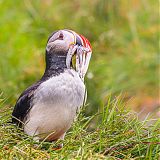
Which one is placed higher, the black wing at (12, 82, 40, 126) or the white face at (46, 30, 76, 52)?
the white face at (46, 30, 76, 52)

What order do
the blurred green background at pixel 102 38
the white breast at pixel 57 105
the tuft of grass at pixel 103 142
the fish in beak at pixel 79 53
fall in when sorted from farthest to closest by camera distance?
→ the blurred green background at pixel 102 38 → the fish in beak at pixel 79 53 → the white breast at pixel 57 105 → the tuft of grass at pixel 103 142

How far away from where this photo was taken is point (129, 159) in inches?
178

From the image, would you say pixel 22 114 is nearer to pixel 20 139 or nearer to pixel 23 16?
pixel 20 139

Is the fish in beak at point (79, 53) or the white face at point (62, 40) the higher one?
the white face at point (62, 40)

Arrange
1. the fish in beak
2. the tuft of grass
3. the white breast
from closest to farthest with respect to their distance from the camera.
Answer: the tuft of grass
the white breast
the fish in beak

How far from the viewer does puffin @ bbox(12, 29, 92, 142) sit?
17.4 feet

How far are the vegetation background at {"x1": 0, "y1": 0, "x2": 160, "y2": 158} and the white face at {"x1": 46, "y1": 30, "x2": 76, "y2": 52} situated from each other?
5.12m

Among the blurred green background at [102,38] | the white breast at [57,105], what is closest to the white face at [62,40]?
the white breast at [57,105]

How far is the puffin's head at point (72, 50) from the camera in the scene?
552 centimetres

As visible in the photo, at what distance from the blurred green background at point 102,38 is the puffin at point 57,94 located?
16.8 ft

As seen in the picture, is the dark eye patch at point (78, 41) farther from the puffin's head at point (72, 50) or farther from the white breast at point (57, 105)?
the white breast at point (57, 105)

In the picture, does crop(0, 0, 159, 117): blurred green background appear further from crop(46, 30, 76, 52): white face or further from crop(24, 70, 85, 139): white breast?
crop(24, 70, 85, 139): white breast

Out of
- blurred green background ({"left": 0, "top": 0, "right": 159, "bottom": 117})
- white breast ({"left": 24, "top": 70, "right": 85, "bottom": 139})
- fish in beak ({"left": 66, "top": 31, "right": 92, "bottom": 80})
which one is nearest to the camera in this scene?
white breast ({"left": 24, "top": 70, "right": 85, "bottom": 139})

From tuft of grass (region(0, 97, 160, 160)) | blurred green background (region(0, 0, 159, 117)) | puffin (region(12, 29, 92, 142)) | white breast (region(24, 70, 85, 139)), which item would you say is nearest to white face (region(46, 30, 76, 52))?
puffin (region(12, 29, 92, 142))
